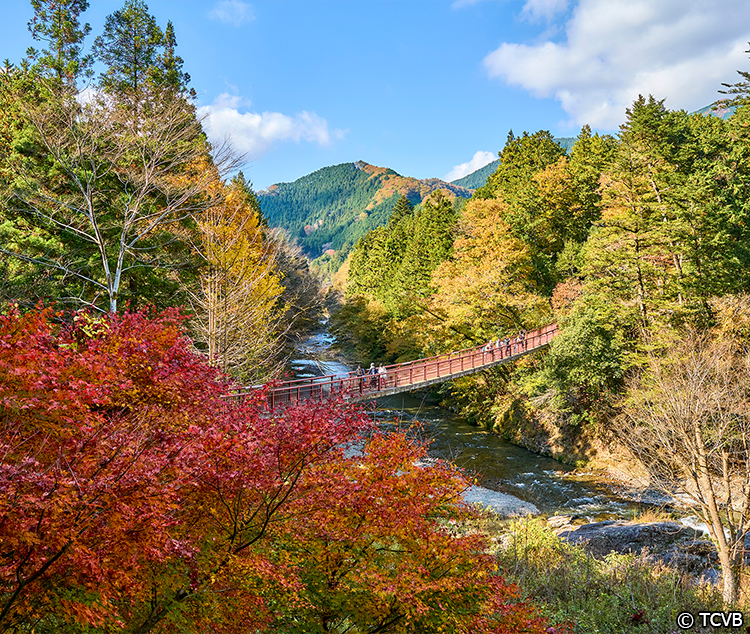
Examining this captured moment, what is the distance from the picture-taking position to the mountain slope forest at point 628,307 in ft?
39.3

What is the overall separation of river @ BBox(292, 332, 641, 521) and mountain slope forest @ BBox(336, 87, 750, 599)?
1225mm

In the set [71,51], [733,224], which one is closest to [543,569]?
[733,224]

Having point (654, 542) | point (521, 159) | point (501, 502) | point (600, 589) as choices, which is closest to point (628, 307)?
point (501, 502)

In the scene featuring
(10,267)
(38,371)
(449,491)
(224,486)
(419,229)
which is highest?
(419,229)

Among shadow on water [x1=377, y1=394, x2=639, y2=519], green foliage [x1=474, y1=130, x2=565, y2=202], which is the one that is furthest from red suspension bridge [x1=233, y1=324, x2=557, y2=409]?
green foliage [x1=474, y1=130, x2=565, y2=202]

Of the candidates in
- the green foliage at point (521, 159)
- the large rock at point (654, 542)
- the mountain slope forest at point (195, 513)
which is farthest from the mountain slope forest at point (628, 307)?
the mountain slope forest at point (195, 513)

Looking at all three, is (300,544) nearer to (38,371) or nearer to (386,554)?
(386,554)

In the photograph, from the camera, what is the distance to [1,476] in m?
3.09

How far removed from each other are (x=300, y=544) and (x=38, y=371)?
3.22 meters

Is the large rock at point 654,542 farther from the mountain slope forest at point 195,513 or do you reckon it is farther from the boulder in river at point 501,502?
the mountain slope forest at point 195,513

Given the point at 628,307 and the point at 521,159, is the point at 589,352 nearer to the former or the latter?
the point at 628,307

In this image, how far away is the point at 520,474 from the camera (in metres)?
19.0

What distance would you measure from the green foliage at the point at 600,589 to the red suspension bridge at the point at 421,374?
753 cm

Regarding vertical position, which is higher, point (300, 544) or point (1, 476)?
point (1, 476)
